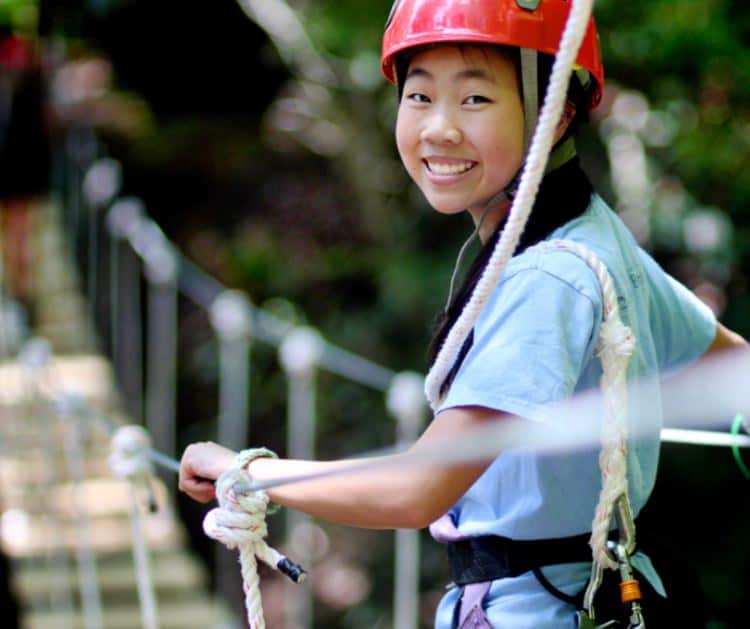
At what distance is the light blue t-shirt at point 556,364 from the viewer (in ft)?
2.29

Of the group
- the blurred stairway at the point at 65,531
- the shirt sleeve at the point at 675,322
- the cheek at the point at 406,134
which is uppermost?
the cheek at the point at 406,134

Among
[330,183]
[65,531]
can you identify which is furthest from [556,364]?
[330,183]

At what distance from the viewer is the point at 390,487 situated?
71 centimetres

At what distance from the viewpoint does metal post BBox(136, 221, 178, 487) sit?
13.6 feet

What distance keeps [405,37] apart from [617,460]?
0.34m

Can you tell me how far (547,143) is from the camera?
68 centimetres

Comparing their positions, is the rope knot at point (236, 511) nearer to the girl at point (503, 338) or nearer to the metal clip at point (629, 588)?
the girl at point (503, 338)

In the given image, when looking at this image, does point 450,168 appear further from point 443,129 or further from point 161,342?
point 161,342

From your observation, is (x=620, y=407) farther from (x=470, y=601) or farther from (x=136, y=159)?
(x=136, y=159)

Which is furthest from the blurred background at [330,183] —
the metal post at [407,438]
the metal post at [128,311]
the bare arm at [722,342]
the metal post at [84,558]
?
the metal post at [84,558]

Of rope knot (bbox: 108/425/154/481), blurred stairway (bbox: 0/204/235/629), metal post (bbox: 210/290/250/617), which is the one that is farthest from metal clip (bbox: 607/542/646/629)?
metal post (bbox: 210/290/250/617)

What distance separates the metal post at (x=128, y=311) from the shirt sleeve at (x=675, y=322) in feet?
11.5

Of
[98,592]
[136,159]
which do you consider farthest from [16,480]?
[136,159]

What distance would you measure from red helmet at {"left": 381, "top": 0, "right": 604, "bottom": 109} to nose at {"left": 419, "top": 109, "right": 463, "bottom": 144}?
52mm
